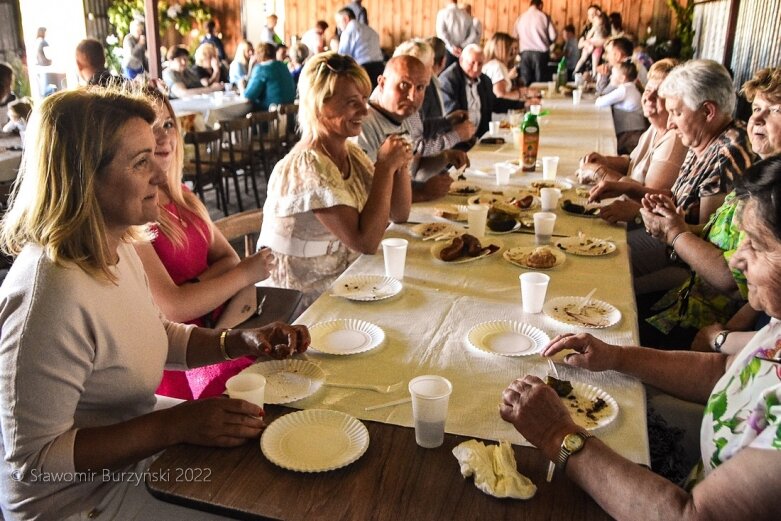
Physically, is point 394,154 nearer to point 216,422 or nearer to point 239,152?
point 216,422

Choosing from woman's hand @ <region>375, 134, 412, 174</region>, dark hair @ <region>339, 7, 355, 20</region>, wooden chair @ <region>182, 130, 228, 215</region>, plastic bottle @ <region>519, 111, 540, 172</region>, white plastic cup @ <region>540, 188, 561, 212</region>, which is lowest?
wooden chair @ <region>182, 130, 228, 215</region>

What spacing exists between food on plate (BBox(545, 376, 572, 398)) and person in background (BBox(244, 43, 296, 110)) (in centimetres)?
678

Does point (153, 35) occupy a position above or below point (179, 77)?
above

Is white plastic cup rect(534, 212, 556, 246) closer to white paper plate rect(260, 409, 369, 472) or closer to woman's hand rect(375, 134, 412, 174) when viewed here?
woman's hand rect(375, 134, 412, 174)

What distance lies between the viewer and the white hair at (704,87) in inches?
106

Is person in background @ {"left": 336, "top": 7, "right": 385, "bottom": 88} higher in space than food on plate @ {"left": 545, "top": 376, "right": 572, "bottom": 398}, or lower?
higher

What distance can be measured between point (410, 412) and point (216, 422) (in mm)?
380

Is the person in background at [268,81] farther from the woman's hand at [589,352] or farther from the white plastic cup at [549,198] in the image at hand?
the woman's hand at [589,352]

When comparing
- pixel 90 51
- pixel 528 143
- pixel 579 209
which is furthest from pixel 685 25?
pixel 579 209

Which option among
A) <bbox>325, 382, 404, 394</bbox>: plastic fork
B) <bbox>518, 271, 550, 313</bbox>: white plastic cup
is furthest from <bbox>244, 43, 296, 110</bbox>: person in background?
<bbox>325, 382, 404, 394</bbox>: plastic fork

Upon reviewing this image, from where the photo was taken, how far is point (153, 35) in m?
5.56

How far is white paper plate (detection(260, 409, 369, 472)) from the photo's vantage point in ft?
3.75

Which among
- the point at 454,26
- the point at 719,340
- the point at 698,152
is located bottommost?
the point at 719,340

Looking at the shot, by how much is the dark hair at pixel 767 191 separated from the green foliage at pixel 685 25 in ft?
34.5
